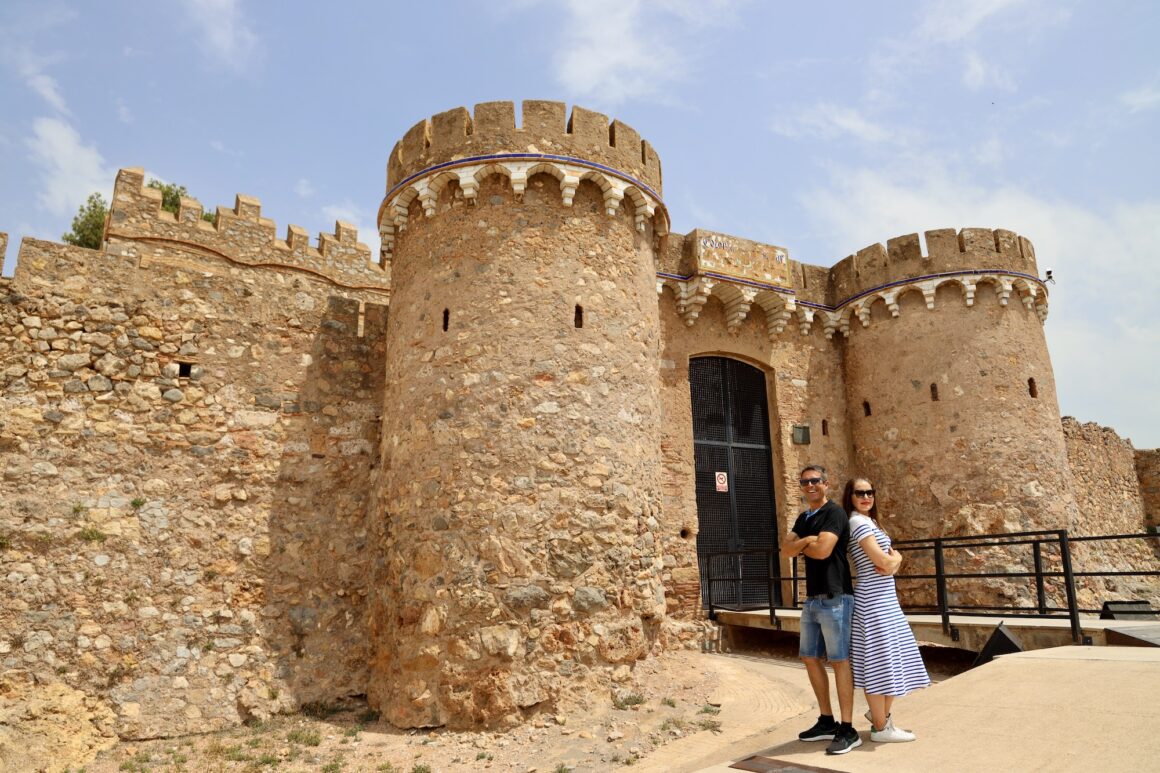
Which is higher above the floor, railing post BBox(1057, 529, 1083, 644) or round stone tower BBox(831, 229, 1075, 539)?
round stone tower BBox(831, 229, 1075, 539)

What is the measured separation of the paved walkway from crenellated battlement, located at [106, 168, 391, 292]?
13091mm

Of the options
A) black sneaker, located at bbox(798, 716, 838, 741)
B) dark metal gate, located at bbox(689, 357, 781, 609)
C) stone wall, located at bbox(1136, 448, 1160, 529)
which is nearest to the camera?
black sneaker, located at bbox(798, 716, 838, 741)

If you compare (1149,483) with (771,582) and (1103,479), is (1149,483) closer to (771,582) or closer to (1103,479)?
(1103,479)

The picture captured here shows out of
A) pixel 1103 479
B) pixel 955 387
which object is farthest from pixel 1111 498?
pixel 955 387

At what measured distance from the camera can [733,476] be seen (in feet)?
41.5

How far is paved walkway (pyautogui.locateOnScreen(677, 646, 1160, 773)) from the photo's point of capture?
412 cm

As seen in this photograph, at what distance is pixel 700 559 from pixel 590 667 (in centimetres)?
455

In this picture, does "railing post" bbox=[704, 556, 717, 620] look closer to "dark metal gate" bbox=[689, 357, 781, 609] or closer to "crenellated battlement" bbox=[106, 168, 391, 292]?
"dark metal gate" bbox=[689, 357, 781, 609]

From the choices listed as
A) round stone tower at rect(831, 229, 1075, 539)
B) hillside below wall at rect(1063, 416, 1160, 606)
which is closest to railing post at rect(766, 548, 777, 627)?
round stone tower at rect(831, 229, 1075, 539)

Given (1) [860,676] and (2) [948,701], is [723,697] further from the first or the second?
(1) [860,676]

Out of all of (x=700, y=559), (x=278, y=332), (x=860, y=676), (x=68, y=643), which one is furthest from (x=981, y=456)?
(x=68, y=643)

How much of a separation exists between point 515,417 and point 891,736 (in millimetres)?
4842

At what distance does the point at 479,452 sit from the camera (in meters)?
8.27

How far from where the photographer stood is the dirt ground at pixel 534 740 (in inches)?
267
